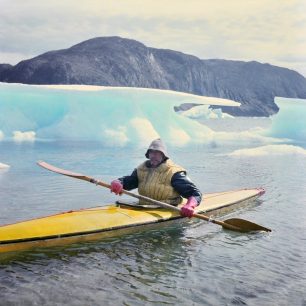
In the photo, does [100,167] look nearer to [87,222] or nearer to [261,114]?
[87,222]

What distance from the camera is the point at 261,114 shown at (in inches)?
2788

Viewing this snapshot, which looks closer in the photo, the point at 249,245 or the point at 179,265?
the point at 179,265

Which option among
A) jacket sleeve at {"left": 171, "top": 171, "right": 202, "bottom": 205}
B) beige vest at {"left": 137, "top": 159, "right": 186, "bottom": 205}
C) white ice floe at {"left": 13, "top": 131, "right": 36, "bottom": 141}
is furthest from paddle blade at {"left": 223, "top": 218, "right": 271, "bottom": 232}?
white ice floe at {"left": 13, "top": 131, "right": 36, "bottom": 141}

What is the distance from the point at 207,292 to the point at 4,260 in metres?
2.24

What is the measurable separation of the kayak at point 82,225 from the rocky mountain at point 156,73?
3490 centimetres

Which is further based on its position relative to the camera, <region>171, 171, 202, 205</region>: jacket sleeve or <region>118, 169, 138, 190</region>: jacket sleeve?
<region>118, 169, 138, 190</region>: jacket sleeve

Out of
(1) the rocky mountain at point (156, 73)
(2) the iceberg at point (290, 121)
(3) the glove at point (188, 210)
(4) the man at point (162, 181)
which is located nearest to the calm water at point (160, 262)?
(3) the glove at point (188, 210)

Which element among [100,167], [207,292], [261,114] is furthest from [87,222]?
[261,114]

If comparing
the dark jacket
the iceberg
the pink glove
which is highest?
the iceberg

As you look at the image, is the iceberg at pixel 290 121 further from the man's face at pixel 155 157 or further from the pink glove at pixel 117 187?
the pink glove at pixel 117 187

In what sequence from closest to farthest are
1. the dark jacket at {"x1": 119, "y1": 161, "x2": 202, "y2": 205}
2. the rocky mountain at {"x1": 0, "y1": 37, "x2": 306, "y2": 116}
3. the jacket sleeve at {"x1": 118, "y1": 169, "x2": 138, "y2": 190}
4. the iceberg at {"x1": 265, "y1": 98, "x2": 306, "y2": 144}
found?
1. the dark jacket at {"x1": 119, "y1": 161, "x2": 202, "y2": 205}
2. the jacket sleeve at {"x1": 118, "y1": 169, "x2": 138, "y2": 190}
3. the iceberg at {"x1": 265, "y1": 98, "x2": 306, "y2": 144}
4. the rocky mountain at {"x1": 0, "y1": 37, "x2": 306, "y2": 116}

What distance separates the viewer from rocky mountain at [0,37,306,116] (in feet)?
146

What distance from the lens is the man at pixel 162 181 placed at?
7.31 m

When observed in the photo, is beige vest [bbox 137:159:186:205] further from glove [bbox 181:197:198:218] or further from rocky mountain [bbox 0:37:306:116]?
rocky mountain [bbox 0:37:306:116]
